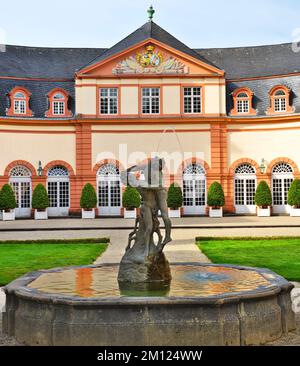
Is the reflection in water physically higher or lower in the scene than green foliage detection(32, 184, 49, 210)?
lower

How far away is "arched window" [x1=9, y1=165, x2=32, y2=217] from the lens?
115 ft

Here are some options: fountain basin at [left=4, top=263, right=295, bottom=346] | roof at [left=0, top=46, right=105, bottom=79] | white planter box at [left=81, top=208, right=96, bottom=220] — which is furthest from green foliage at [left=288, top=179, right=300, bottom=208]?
fountain basin at [left=4, top=263, right=295, bottom=346]

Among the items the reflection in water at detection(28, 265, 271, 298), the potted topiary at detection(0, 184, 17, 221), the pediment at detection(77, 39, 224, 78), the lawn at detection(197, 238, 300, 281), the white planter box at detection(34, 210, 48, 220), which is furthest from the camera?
the pediment at detection(77, 39, 224, 78)

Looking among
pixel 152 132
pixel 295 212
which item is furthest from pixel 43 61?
pixel 295 212

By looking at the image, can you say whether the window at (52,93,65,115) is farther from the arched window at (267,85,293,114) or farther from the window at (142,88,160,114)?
the arched window at (267,85,293,114)

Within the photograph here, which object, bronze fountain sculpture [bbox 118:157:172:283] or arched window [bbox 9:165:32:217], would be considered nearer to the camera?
bronze fountain sculpture [bbox 118:157:172:283]

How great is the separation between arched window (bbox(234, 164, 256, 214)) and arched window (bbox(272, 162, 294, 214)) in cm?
130

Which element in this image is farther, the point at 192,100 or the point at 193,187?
the point at 193,187

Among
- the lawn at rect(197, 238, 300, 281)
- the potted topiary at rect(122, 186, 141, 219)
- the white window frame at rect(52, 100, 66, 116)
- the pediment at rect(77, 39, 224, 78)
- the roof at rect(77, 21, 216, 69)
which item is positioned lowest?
the lawn at rect(197, 238, 300, 281)

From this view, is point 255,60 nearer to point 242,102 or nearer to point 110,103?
point 242,102

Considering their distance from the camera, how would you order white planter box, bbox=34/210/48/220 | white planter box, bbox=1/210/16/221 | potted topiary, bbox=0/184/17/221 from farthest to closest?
1. white planter box, bbox=34/210/48/220
2. white planter box, bbox=1/210/16/221
3. potted topiary, bbox=0/184/17/221

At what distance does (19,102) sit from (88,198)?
24.9 ft

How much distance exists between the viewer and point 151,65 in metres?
35.0
